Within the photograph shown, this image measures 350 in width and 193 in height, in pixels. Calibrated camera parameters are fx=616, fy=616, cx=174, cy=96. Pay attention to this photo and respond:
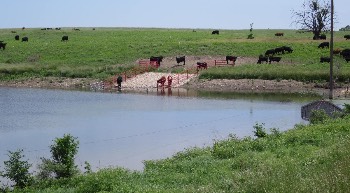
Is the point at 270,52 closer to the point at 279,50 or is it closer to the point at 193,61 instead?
the point at 279,50

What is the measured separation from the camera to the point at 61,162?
1588 cm

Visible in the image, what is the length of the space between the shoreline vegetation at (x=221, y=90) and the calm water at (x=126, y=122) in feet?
8.68

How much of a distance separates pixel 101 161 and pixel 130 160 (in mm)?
928

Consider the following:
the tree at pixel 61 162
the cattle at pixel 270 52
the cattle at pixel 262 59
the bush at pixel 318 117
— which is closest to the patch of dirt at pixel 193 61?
the cattle at pixel 262 59

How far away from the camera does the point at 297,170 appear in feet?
36.1

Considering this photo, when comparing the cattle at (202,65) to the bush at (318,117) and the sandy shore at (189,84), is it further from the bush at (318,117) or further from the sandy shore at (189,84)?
the bush at (318,117)

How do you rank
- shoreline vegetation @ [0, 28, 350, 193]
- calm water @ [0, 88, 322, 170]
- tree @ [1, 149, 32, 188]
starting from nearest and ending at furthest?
shoreline vegetation @ [0, 28, 350, 193]
tree @ [1, 149, 32, 188]
calm water @ [0, 88, 322, 170]

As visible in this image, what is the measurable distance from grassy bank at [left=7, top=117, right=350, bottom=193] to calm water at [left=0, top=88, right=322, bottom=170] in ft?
11.2

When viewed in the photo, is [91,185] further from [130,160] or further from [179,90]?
[179,90]

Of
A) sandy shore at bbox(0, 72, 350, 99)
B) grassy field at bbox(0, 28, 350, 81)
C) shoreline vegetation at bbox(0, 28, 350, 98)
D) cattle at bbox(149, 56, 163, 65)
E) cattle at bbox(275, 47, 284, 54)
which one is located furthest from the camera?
cattle at bbox(275, 47, 284, 54)

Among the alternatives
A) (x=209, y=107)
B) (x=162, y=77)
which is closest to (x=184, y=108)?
(x=209, y=107)

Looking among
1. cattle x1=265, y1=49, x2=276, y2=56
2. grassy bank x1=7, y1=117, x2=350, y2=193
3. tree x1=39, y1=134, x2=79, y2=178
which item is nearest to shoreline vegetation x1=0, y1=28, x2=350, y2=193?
grassy bank x1=7, y1=117, x2=350, y2=193

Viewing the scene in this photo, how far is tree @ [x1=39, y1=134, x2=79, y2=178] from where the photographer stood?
15.6 metres

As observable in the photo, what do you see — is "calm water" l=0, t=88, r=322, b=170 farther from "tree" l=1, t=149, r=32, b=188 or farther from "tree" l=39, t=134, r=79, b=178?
"tree" l=1, t=149, r=32, b=188
